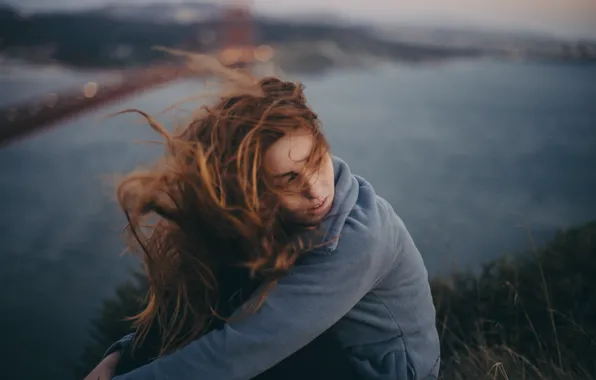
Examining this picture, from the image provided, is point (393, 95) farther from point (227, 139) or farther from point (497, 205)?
point (227, 139)

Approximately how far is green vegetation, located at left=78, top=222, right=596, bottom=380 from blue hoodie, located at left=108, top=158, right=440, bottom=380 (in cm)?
84

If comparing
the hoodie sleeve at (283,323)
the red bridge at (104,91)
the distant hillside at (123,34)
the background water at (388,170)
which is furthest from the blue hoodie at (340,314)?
the distant hillside at (123,34)

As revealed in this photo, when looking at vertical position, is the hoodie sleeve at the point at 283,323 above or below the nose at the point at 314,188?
below

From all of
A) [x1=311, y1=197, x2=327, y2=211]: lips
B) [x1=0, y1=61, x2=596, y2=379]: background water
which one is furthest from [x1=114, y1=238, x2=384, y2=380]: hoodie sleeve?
[x1=0, y1=61, x2=596, y2=379]: background water

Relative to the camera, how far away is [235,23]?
17.6 ft

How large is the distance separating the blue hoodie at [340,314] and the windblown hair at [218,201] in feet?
0.21

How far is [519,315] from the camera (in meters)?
2.54

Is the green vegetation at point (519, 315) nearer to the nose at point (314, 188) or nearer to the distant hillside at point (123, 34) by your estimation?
the nose at point (314, 188)

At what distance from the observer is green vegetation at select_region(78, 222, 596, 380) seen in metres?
2.21

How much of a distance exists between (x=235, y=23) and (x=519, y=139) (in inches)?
142

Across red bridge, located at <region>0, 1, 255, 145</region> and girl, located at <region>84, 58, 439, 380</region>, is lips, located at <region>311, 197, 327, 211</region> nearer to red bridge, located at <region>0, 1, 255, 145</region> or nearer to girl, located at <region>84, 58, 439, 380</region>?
girl, located at <region>84, 58, 439, 380</region>

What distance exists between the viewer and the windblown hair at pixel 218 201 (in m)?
1.32

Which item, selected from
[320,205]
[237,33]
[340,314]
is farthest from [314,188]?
[237,33]

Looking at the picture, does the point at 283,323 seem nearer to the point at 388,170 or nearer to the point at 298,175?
the point at 298,175
